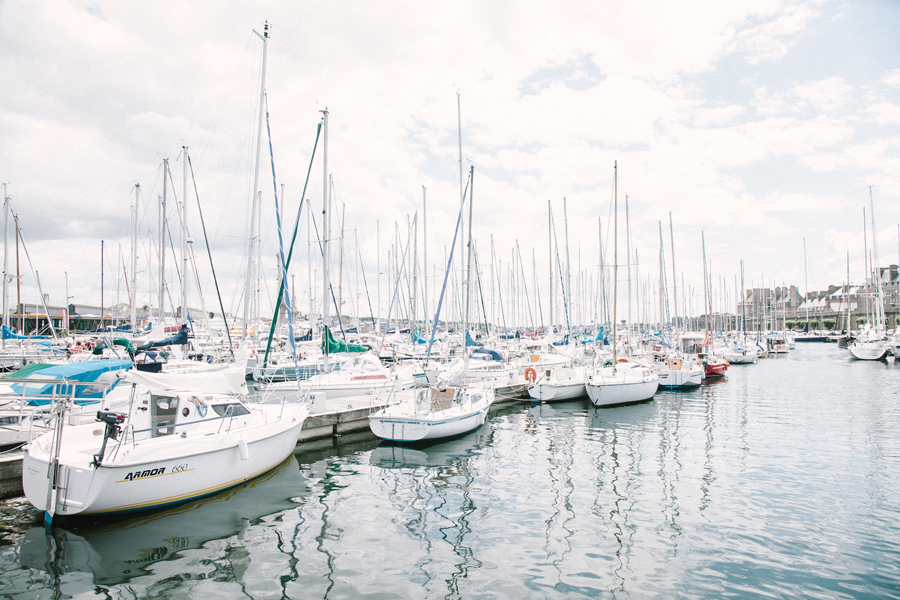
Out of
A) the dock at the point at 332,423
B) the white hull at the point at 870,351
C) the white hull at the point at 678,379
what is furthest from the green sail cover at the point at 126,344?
the white hull at the point at 870,351

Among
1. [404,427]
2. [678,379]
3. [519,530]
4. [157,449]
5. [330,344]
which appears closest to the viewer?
[519,530]

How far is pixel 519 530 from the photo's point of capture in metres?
10.1

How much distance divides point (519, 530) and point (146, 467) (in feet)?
26.2

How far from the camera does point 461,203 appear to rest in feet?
80.2

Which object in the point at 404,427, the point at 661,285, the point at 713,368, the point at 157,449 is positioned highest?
the point at 661,285

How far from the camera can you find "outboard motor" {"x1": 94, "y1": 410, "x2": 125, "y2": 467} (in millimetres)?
9727

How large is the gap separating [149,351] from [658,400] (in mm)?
28458

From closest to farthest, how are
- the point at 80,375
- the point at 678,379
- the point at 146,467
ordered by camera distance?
the point at 146,467
the point at 80,375
the point at 678,379

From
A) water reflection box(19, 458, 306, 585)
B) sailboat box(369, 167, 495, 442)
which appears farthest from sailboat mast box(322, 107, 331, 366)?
water reflection box(19, 458, 306, 585)

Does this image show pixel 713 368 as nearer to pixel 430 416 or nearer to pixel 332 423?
pixel 430 416

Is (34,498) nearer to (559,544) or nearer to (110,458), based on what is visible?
(110,458)

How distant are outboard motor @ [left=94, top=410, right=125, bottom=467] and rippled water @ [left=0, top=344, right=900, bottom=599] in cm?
153

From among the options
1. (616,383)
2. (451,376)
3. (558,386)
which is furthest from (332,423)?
(616,383)

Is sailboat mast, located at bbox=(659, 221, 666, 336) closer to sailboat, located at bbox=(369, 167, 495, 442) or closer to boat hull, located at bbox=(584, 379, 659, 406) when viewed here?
boat hull, located at bbox=(584, 379, 659, 406)
